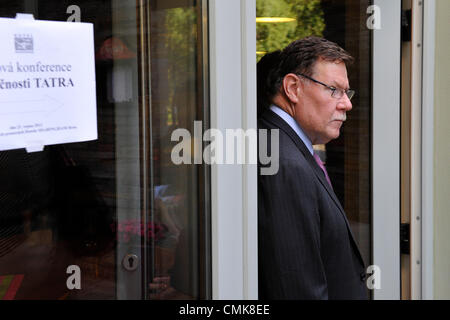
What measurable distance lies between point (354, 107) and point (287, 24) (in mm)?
500

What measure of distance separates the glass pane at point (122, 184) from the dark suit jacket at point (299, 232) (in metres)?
0.29

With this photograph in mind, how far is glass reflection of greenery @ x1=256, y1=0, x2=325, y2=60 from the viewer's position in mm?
2135

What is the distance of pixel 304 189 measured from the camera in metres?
2.05

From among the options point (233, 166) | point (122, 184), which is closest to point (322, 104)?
point (233, 166)

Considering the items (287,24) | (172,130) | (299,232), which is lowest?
(299,232)

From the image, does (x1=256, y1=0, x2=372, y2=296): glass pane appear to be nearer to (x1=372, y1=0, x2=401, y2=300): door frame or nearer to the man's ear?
(x1=372, y1=0, x2=401, y2=300): door frame

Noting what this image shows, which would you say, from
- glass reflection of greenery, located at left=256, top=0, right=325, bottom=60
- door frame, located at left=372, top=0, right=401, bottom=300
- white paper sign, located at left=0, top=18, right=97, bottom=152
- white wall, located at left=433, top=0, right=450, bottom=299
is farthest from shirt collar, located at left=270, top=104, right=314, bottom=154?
white paper sign, located at left=0, top=18, right=97, bottom=152

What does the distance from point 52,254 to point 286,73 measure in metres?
1.21

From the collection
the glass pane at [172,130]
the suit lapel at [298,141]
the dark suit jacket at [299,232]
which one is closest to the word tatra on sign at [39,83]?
the glass pane at [172,130]

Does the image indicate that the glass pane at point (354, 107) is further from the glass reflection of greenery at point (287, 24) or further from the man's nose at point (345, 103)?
the man's nose at point (345, 103)

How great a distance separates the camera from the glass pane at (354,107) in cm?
247

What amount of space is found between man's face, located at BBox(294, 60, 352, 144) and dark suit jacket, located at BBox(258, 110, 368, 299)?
4.6 inches

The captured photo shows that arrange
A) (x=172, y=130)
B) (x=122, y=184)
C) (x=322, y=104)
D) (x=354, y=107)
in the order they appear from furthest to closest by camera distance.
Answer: (x=354, y=107), (x=322, y=104), (x=172, y=130), (x=122, y=184)

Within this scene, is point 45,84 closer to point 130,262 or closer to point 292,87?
point 130,262
